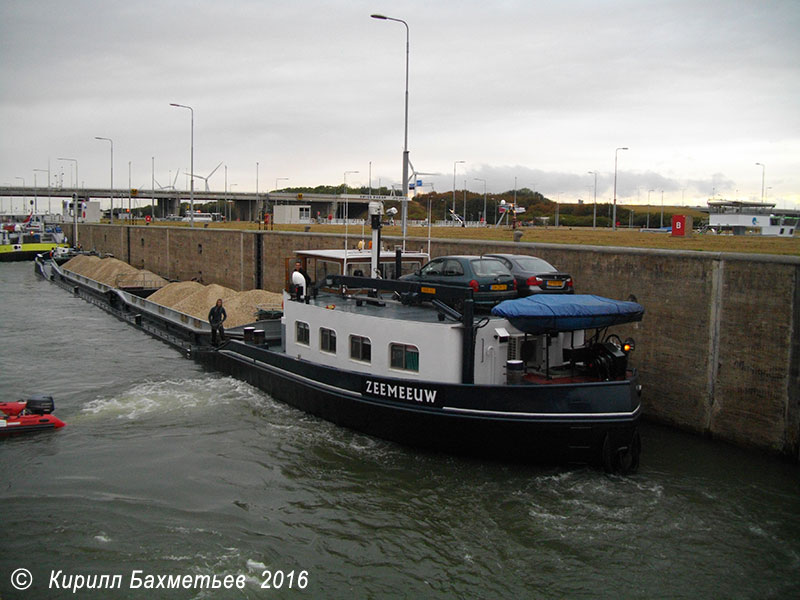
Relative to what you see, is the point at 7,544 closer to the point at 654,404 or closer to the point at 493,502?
the point at 493,502

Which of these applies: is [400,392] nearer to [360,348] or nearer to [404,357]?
[404,357]

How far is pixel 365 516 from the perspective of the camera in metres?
10.1

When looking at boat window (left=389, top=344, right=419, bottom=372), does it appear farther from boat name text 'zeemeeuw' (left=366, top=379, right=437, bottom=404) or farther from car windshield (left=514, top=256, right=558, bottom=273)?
car windshield (left=514, top=256, right=558, bottom=273)

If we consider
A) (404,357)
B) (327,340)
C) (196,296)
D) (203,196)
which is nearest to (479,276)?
(404,357)

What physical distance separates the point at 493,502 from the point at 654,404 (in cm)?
565

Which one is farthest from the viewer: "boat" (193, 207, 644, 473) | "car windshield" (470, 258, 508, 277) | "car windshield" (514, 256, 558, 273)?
"car windshield" (514, 256, 558, 273)

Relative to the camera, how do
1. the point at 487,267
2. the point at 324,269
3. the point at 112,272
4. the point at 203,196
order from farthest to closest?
the point at 203,196
the point at 112,272
the point at 324,269
the point at 487,267

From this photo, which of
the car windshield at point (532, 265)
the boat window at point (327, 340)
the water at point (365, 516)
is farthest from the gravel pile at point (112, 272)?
the car windshield at point (532, 265)

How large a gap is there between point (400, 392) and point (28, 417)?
7660mm

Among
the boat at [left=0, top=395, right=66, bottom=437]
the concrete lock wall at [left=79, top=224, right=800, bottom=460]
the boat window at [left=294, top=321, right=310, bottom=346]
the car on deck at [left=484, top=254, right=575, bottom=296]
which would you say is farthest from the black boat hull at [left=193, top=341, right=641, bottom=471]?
the boat at [left=0, top=395, right=66, bottom=437]

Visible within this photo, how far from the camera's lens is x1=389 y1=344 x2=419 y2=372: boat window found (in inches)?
491

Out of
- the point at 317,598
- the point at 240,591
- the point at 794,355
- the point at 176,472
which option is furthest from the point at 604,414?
the point at 176,472

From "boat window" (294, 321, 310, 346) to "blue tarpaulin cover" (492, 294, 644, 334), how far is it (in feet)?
16.9

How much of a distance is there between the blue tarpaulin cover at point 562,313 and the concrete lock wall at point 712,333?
260 centimetres
